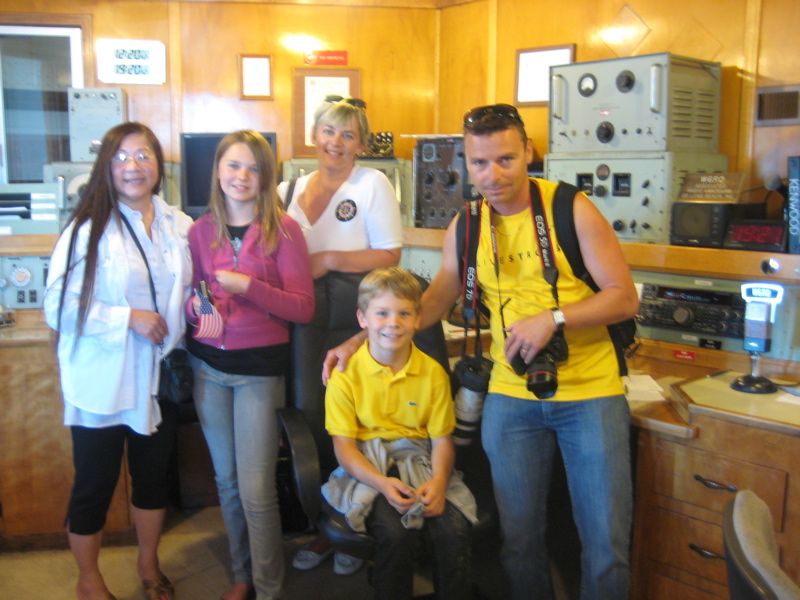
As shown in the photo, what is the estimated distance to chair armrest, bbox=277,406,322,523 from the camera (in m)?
1.73

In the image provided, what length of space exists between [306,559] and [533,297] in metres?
1.33

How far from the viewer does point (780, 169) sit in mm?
2797

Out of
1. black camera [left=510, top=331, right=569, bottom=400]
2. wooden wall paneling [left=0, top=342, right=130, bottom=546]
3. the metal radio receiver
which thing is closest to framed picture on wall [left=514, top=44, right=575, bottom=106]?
the metal radio receiver

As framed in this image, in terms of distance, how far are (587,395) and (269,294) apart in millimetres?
849

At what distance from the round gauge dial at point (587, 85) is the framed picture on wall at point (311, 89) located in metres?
1.80

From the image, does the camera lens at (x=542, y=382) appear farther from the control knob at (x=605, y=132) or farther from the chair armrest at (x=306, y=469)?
the control knob at (x=605, y=132)

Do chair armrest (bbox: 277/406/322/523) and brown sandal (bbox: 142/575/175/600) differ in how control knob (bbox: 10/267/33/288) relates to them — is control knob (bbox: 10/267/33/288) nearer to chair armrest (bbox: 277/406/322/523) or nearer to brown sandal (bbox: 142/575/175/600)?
brown sandal (bbox: 142/575/175/600)

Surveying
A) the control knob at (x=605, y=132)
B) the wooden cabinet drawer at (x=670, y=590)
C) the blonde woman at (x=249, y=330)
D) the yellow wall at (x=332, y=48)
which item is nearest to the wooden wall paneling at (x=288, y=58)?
the yellow wall at (x=332, y=48)

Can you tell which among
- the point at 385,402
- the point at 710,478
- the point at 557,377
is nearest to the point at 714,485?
the point at 710,478

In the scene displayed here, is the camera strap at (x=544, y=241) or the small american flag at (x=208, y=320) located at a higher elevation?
the camera strap at (x=544, y=241)

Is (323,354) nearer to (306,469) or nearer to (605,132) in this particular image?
(306,469)

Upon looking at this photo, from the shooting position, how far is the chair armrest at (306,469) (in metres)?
1.73

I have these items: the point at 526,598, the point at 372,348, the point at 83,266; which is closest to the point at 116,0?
the point at 83,266

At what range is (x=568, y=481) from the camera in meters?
1.70
